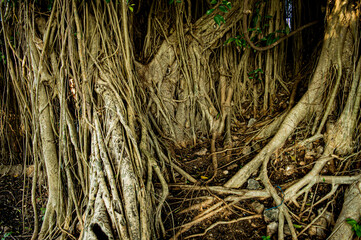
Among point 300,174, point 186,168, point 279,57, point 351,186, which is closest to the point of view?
point 351,186

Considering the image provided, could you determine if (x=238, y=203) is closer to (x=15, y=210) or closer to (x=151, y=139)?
(x=151, y=139)

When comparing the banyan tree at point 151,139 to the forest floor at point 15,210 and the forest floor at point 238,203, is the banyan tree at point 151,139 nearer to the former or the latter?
the forest floor at point 238,203

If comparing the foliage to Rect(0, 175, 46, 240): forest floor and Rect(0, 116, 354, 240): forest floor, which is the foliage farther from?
Rect(0, 175, 46, 240): forest floor

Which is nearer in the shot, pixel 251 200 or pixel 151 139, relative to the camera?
pixel 251 200

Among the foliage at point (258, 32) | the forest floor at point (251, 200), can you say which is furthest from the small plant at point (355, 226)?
the foliage at point (258, 32)

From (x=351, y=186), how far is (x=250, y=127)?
123 centimetres

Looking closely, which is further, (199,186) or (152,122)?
(152,122)

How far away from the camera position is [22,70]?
1.94 meters

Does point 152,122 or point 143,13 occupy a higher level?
point 143,13

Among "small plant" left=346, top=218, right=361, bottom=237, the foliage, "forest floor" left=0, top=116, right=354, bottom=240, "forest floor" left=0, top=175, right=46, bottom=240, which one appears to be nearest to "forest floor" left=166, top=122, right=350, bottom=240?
"forest floor" left=0, top=116, right=354, bottom=240

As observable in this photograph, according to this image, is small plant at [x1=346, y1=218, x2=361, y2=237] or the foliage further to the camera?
the foliage

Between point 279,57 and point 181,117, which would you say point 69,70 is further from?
point 279,57

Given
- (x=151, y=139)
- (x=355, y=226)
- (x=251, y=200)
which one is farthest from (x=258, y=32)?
(x=355, y=226)

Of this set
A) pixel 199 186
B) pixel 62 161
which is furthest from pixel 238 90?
pixel 62 161
